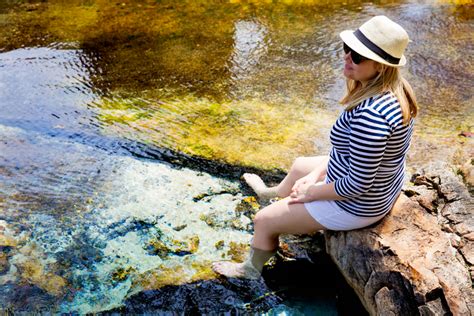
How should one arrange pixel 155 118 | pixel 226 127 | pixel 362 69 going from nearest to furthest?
1. pixel 362 69
2. pixel 226 127
3. pixel 155 118

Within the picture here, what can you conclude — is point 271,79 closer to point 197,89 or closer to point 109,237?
point 197,89

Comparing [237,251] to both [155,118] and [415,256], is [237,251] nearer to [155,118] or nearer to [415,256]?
[415,256]

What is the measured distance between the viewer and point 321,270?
11.1ft

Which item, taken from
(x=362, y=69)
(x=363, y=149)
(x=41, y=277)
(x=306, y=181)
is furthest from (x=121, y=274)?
(x=362, y=69)

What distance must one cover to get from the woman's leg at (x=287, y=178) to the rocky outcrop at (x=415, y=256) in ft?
1.70

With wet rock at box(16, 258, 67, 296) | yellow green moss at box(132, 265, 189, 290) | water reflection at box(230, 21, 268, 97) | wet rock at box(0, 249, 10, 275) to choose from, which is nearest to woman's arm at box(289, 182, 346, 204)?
yellow green moss at box(132, 265, 189, 290)

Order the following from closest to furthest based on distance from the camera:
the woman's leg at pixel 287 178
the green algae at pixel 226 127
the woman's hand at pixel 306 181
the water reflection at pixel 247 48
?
1. the woman's hand at pixel 306 181
2. the woman's leg at pixel 287 178
3. the green algae at pixel 226 127
4. the water reflection at pixel 247 48

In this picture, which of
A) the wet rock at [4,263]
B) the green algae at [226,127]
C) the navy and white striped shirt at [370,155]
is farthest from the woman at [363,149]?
the wet rock at [4,263]

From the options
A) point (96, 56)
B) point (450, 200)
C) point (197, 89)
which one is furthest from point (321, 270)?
point (96, 56)

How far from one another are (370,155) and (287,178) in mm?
1150

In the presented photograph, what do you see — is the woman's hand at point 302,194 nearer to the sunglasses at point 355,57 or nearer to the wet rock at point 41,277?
the sunglasses at point 355,57

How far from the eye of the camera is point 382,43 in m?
2.54

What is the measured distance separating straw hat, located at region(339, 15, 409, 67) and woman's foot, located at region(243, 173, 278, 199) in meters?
1.61

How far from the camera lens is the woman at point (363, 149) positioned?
255 cm
